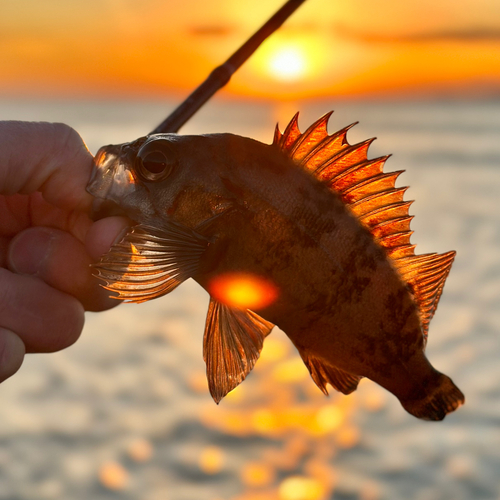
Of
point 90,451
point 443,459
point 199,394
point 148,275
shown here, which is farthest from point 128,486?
point 148,275

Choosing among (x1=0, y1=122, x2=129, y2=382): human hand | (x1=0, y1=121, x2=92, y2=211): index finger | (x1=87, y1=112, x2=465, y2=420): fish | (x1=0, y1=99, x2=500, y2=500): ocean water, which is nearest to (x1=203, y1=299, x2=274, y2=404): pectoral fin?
(x1=87, y1=112, x2=465, y2=420): fish

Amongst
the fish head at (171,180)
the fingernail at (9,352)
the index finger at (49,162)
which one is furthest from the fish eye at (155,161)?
the fingernail at (9,352)

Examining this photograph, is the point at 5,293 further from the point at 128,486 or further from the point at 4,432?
the point at 4,432

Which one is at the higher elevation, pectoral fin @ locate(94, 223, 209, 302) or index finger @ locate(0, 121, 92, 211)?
index finger @ locate(0, 121, 92, 211)

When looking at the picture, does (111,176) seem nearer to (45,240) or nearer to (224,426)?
(45,240)

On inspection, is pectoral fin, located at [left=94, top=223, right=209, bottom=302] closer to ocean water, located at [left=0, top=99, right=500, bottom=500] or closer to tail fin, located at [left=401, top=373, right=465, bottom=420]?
tail fin, located at [left=401, top=373, right=465, bottom=420]

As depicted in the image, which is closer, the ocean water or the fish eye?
the fish eye
